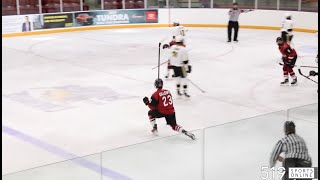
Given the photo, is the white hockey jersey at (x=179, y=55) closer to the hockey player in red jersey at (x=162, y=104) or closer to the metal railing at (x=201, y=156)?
the hockey player in red jersey at (x=162, y=104)

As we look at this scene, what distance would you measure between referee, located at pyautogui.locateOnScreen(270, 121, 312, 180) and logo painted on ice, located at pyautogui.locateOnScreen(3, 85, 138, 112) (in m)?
5.61

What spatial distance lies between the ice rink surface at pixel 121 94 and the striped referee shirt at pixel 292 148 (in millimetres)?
450

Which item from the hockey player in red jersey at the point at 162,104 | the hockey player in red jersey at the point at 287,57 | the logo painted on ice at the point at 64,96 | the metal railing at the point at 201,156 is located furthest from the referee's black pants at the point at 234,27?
the metal railing at the point at 201,156

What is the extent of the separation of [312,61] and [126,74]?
16.6ft

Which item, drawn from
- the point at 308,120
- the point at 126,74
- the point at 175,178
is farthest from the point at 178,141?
the point at 126,74

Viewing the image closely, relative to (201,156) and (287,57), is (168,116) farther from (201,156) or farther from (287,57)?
(287,57)

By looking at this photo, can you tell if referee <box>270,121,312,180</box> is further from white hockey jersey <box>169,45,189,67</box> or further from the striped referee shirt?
white hockey jersey <box>169,45,189,67</box>

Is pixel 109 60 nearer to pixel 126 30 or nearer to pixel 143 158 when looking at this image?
pixel 126 30

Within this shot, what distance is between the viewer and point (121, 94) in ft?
36.5

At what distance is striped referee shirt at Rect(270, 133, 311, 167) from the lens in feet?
16.2

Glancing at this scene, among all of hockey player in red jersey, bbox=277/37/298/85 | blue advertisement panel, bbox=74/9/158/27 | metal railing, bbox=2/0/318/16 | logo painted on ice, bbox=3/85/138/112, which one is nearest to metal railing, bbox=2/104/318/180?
logo painted on ice, bbox=3/85/138/112

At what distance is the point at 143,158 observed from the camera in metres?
4.96

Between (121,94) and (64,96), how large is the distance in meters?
1.10

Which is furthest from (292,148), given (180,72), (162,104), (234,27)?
(234,27)
